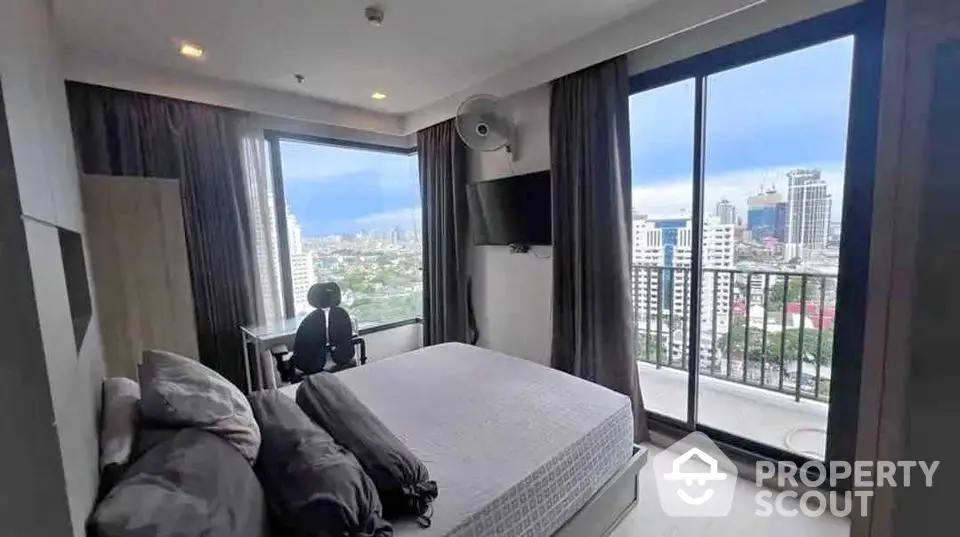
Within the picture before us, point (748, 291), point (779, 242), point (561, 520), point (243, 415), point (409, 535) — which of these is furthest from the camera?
point (748, 291)

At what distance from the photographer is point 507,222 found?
3410 mm

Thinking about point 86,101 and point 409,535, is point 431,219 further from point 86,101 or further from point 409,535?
point 409,535

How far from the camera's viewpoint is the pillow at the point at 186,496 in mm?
Result: 848

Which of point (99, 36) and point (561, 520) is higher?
point (99, 36)

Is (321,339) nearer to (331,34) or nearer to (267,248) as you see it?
(267,248)

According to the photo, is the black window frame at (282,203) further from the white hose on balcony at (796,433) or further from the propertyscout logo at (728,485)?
the white hose on balcony at (796,433)

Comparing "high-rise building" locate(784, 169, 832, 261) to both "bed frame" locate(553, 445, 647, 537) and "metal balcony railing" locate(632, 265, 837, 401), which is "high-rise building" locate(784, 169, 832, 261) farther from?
"bed frame" locate(553, 445, 647, 537)

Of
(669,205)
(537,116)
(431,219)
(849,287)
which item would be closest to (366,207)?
(431,219)

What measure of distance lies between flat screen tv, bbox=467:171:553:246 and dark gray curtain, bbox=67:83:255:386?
77.4 inches

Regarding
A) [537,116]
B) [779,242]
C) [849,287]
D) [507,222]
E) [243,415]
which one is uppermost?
[537,116]

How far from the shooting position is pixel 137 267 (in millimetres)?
2598

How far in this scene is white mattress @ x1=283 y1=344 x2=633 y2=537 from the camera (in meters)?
1.37

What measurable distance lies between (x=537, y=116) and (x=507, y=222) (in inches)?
34.6
